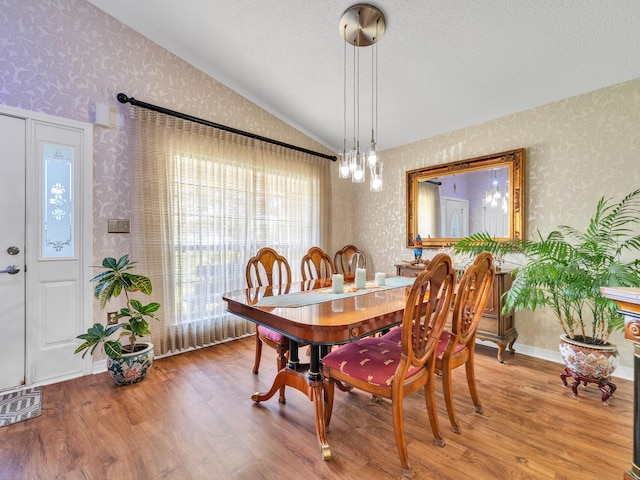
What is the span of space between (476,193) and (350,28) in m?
2.09

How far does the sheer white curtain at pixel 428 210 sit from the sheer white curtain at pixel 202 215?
1.56 meters

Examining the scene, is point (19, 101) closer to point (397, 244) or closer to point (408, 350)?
point (408, 350)

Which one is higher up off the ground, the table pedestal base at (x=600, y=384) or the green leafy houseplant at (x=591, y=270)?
the green leafy houseplant at (x=591, y=270)

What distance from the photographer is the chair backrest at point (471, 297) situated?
169 centimetres

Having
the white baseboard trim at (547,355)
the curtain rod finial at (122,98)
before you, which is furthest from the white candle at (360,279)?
the curtain rod finial at (122,98)

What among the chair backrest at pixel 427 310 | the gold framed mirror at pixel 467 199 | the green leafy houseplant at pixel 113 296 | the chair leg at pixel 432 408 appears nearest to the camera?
the chair backrest at pixel 427 310

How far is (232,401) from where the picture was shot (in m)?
2.12

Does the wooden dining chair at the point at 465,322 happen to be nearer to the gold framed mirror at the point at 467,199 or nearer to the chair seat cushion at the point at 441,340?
the chair seat cushion at the point at 441,340

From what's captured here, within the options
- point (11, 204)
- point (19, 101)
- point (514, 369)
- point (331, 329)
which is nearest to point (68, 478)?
point (331, 329)

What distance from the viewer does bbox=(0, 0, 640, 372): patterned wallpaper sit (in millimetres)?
2385

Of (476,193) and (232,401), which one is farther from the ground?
(476,193)

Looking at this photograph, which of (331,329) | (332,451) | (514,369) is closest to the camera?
(331,329)

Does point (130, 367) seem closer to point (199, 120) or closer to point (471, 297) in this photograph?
point (199, 120)

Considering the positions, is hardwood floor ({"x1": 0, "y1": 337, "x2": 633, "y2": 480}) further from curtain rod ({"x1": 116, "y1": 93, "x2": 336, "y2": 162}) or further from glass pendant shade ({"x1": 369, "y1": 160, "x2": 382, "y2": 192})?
curtain rod ({"x1": 116, "y1": 93, "x2": 336, "y2": 162})
